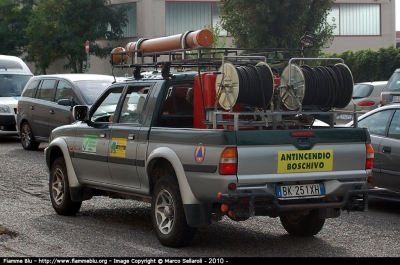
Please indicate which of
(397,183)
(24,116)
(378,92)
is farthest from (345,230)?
(378,92)

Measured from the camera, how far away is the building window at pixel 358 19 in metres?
46.6

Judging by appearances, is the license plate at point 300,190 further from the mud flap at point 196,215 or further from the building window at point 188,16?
the building window at point 188,16

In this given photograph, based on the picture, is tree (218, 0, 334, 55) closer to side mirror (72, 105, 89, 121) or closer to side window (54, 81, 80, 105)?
side window (54, 81, 80, 105)

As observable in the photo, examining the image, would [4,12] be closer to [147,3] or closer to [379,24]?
[147,3]

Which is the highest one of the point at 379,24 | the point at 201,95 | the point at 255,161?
the point at 379,24

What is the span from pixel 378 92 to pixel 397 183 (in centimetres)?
1412

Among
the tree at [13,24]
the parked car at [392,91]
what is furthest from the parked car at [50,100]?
the tree at [13,24]

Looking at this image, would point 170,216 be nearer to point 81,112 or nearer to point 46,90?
point 81,112

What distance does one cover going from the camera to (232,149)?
725cm

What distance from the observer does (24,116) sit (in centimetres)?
1916

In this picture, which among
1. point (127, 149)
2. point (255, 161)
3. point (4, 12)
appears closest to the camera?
point (255, 161)

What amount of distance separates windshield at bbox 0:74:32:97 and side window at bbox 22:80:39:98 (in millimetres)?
3750

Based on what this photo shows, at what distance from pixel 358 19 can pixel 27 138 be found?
3168cm

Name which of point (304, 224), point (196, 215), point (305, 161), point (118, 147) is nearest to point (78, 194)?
point (118, 147)
